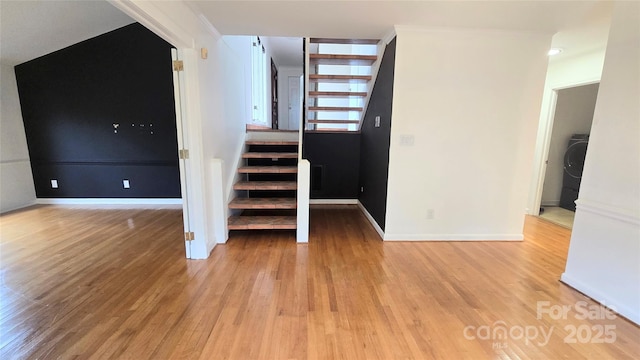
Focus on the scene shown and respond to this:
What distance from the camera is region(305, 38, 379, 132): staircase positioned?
3662 mm

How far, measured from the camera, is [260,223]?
3.26 meters

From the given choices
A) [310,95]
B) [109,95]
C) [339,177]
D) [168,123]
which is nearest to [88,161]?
[109,95]

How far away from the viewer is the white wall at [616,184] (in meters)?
1.83

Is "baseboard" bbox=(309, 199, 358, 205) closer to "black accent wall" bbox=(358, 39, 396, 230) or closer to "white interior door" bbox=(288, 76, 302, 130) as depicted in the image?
"black accent wall" bbox=(358, 39, 396, 230)

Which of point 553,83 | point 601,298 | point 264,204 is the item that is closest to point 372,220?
point 264,204

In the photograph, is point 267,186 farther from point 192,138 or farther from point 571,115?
point 571,115

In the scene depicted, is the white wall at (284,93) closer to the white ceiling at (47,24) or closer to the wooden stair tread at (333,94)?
the wooden stair tread at (333,94)

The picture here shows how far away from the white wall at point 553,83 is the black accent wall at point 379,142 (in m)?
2.39

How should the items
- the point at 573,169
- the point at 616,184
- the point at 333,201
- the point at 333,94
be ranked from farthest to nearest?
1. the point at 333,201
2. the point at 573,169
3. the point at 333,94
4. the point at 616,184

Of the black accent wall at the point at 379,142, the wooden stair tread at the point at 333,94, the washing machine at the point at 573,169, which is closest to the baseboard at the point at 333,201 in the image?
the black accent wall at the point at 379,142

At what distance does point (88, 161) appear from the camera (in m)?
4.46

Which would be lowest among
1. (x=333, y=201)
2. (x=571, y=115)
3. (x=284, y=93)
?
(x=333, y=201)

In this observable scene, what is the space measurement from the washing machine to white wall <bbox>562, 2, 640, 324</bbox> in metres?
3.09

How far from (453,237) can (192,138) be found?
3099mm
